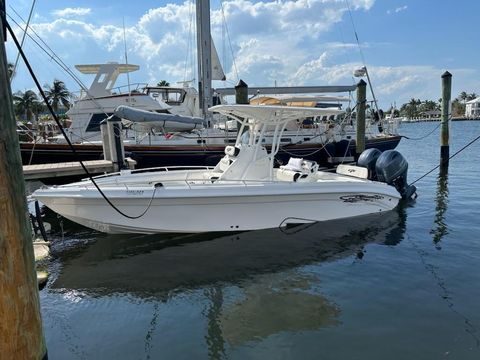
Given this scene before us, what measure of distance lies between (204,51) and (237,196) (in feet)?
31.8

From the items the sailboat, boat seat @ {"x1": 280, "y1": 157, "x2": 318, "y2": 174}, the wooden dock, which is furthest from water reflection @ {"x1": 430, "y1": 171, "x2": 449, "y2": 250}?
the wooden dock

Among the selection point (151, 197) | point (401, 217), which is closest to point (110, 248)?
point (151, 197)

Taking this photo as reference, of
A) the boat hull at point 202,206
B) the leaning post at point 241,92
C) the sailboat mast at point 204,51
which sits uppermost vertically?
the sailboat mast at point 204,51

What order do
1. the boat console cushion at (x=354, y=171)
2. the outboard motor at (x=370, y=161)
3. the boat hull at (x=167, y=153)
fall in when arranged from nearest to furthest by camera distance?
A: 1. the boat console cushion at (x=354, y=171)
2. the outboard motor at (x=370, y=161)
3. the boat hull at (x=167, y=153)

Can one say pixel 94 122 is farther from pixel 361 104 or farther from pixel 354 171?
pixel 354 171

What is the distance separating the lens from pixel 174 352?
4.60m

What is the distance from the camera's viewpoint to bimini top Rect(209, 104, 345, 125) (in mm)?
8328

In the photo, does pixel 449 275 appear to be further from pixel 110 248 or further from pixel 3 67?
pixel 3 67

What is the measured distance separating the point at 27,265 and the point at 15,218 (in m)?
0.41

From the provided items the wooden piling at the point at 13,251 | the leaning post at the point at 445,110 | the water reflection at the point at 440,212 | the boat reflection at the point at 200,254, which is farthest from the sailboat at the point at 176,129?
the wooden piling at the point at 13,251

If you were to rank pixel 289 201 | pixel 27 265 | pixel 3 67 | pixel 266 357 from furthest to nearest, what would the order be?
pixel 289 201, pixel 266 357, pixel 27 265, pixel 3 67

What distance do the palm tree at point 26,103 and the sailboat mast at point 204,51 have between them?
1777 inches

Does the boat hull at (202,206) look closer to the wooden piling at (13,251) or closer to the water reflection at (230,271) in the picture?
the water reflection at (230,271)

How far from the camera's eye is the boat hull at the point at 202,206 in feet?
25.5
